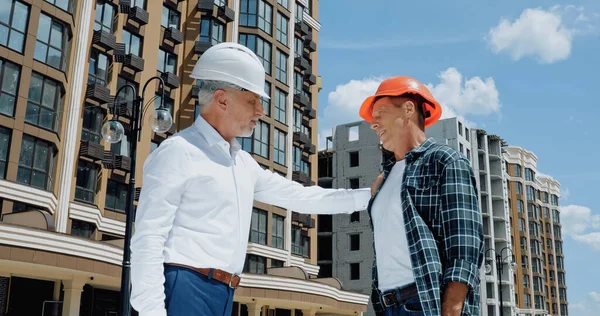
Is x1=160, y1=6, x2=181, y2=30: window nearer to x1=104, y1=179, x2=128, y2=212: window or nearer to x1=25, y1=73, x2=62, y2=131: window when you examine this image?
x1=104, y1=179, x2=128, y2=212: window

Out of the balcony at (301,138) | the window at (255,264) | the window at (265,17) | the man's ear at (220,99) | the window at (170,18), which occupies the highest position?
the window at (265,17)

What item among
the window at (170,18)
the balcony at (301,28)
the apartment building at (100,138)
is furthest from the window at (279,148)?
the window at (170,18)

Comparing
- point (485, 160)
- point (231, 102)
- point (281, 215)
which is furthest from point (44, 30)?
point (485, 160)

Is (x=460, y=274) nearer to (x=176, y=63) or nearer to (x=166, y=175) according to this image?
(x=166, y=175)

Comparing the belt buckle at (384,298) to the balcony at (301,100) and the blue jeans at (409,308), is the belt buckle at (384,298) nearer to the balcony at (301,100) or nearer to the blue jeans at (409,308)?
the blue jeans at (409,308)

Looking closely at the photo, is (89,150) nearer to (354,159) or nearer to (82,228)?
(82,228)

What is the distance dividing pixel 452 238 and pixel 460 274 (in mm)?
198

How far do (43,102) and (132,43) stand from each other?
24.7ft

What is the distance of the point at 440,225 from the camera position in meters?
3.39

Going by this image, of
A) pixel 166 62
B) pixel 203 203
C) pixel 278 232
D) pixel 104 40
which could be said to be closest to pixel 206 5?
pixel 166 62

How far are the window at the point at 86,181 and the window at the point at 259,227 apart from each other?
36.0 feet

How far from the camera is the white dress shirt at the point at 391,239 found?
135 inches

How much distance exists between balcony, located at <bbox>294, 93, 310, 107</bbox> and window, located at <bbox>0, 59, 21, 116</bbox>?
21.5 metres

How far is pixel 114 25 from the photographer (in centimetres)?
2933
